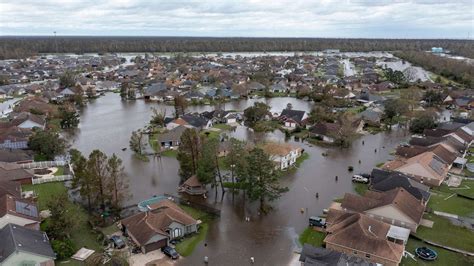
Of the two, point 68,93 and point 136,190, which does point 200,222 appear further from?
point 68,93

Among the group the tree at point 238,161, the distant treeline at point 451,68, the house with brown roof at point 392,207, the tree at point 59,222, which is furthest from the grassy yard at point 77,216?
the distant treeline at point 451,68

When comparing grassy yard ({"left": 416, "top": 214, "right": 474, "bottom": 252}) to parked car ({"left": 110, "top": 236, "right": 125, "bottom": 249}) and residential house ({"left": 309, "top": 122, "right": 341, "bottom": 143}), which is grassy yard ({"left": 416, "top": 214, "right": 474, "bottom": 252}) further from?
residential house ({"left": 309, "top": 122, "right": 341, "bottom": 143})

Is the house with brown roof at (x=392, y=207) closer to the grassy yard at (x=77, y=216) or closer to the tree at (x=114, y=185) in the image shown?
the tree at (x=114, y=185)

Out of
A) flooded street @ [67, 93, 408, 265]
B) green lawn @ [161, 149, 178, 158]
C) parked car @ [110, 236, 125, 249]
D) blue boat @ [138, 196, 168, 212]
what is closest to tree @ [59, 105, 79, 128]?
flooded street @ [67, 93, 408, 265]

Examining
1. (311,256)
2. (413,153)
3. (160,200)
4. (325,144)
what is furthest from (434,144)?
(160,200)

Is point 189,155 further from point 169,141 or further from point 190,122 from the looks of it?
point 190,122

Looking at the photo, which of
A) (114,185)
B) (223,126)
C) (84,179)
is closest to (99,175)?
(84,179)
